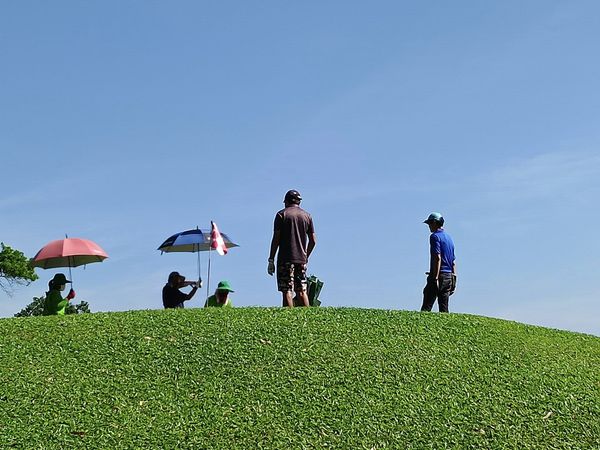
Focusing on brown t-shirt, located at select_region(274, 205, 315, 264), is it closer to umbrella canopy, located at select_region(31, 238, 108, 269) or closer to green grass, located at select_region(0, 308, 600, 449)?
green grass, located at select_region(0, 308, 600, 449)

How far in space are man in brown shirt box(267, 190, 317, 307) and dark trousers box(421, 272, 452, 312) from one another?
260 centimetres

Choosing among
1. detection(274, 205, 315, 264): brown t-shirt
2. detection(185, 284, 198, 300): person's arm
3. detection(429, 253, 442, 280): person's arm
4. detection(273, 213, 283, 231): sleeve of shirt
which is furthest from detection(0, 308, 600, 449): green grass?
detection(185, 284, 198, 300): person's arm

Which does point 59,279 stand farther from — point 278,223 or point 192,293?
point 278,223

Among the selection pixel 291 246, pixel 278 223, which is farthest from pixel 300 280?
pixel 278 223

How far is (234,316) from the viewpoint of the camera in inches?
522

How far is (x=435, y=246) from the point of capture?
1512 cm

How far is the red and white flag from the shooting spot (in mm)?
17094

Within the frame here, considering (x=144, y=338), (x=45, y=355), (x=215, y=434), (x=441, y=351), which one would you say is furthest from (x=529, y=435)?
(x=45, y=355)

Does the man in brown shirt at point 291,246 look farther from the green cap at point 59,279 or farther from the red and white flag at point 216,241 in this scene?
the green cap at point 59,279

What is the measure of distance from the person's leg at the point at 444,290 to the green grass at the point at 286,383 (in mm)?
1669

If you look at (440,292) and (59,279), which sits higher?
(59,279)

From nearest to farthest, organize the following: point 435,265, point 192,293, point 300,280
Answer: point 300,280 → point 435,265 → point 192,293

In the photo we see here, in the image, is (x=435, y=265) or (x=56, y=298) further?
(x=56, y=298)

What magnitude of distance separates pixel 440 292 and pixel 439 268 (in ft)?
1.62
